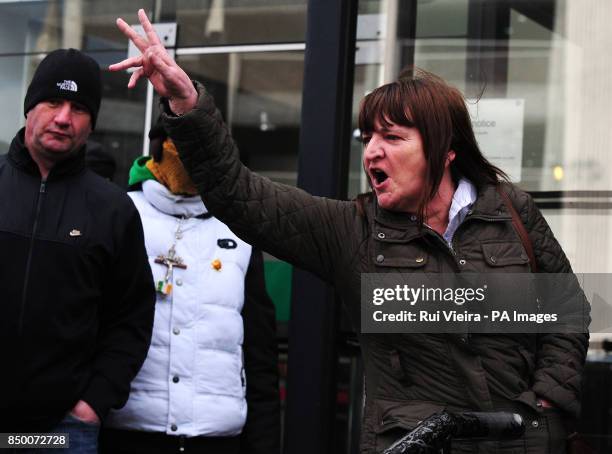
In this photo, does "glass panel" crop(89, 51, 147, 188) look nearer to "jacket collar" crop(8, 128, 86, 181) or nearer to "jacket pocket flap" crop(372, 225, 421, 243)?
"jacket collar" crop(8, 128, 86, 181)

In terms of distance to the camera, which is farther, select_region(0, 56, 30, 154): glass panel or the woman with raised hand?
select_region(0, 56, 30, 154): glass panel

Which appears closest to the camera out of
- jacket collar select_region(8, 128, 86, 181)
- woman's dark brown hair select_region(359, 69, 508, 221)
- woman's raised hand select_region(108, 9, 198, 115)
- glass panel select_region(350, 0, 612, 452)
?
woman's raised hand select_region(108, 9, 198, 115)

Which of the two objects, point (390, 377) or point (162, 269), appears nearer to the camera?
point (390, 377)

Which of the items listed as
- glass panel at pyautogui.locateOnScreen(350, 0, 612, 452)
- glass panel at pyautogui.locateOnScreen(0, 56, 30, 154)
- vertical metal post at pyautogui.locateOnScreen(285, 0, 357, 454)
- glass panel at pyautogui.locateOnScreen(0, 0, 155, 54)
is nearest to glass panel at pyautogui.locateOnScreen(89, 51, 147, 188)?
glass panel at pyautogui.locateOnScreen(0, 0, 155, 54)

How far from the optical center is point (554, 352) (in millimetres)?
2996

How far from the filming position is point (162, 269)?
3850 mm

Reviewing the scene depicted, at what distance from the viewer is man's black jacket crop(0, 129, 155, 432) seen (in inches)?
135

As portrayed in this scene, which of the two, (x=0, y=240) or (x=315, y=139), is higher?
(x=315, y=139)

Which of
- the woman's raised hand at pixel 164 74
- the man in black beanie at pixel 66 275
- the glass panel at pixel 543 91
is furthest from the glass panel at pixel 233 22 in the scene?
the woman's raised hand at pixel 164 74

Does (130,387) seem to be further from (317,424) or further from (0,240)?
(317,424)

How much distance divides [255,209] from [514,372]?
0.78 meters

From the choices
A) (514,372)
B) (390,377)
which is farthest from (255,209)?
(514,372)

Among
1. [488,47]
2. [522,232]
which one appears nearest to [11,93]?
[488,47]

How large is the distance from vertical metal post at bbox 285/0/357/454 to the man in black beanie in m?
0.84
